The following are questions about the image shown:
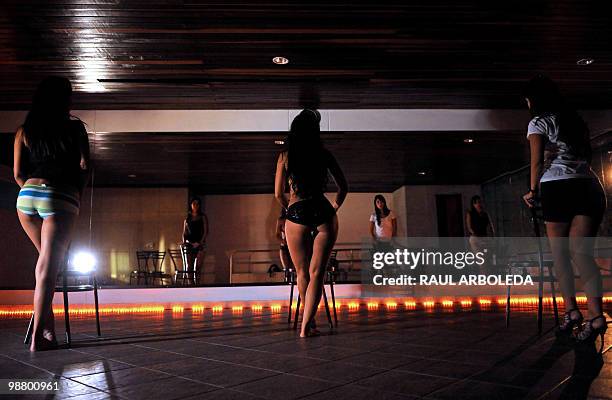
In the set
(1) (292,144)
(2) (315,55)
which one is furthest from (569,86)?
(1) (292,144)

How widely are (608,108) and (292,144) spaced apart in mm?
5698

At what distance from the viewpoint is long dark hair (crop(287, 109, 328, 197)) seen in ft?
8.60

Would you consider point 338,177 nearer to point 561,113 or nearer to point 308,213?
point 308,213

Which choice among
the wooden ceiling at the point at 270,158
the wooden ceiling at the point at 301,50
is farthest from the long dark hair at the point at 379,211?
the wooden ceiling at the point at 301,50

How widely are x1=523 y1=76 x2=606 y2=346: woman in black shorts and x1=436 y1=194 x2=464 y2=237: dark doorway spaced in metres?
9.64

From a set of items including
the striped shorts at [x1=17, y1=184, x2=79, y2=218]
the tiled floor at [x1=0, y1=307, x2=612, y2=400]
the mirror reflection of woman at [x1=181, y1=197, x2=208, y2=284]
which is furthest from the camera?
the mirror reflection of woman at [x1=181, y1=197, x2=208, y2=284]

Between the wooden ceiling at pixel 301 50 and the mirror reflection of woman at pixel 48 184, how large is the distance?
162 centimetres

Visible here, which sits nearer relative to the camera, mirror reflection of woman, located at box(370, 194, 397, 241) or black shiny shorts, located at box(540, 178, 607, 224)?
black shiny shorts, located at box(540, 178, 607, 224)

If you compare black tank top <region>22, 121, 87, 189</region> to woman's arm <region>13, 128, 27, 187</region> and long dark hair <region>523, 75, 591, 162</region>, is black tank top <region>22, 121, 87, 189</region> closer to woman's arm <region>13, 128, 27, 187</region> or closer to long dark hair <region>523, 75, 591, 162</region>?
woman's arm <region>13, 128, 27, 187</region>

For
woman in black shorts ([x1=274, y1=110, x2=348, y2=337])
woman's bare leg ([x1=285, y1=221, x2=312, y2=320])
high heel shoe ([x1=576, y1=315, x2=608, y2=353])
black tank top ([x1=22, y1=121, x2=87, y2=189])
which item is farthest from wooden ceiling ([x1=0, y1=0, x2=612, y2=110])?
high heel shoe ([x1=576, y1=315, x2=608, y2=353])

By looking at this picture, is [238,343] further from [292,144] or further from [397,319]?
[397,319]

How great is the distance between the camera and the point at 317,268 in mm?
2613

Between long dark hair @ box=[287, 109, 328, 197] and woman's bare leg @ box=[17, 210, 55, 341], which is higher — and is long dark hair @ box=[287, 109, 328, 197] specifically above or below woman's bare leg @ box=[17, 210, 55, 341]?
above

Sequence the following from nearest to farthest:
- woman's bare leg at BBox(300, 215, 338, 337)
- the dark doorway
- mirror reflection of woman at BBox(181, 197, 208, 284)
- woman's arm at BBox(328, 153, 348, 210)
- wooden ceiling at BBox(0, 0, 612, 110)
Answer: woman's bare leg at BBox(300, 215, 338, 337) < woman's arm at BBox(328, 153, 348, 210) < wooden ceiling at BBox(0, 0, 612, 110) < mirror reflection of woman at BBox(181, 197, 208, 284) < the dark doorway
